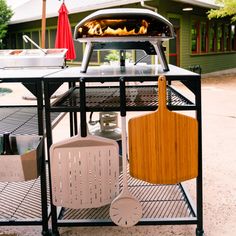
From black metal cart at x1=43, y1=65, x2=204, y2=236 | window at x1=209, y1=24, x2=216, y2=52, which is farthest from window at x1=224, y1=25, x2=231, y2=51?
black metal cart at x1=43, y1=65, x2=204, y2=236

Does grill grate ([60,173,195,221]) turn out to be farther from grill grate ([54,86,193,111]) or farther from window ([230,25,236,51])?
window ([230,25,236,51])

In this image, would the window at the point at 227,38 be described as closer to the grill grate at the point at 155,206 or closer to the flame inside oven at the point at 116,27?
the grill grate at the point at 155,206

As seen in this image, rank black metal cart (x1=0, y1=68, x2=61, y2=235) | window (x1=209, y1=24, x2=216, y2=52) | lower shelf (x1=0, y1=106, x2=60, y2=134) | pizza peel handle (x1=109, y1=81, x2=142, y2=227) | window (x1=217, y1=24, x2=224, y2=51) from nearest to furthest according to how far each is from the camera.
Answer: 1. pizza peel handle (x1=109, y1=81, x2=142, y2=227)
2. black metal cart (x1=0, y1=68, x2=61, y2=235)
3. lower shelf (x1=0, y1=106, x2=60, y2=134)
4. window (x1=209, y1=24, x2=216, y2=52)
5. window (x1=217, y1=24, x2=224, y2=51)

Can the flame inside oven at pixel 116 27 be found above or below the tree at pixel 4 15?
below

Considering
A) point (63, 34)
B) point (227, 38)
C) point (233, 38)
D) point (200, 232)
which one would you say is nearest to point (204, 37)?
point (227, 38)

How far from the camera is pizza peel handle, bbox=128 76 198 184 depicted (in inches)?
82.5

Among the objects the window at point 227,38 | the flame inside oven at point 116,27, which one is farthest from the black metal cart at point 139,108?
the window at point 227,38

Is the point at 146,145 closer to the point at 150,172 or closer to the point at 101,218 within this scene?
the point at 150,172

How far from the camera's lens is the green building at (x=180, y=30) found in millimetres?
14686

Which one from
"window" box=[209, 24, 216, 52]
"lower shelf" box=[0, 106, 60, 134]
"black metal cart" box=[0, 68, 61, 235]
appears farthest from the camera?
"window" box=[209, 24, 216, 52]

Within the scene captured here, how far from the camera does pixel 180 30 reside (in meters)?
15.6

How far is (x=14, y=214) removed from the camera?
2746mm

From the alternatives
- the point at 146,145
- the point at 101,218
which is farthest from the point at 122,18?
the point at 101,218

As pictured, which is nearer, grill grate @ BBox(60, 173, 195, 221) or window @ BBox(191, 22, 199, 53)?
grill grate @ BBox(60, 173, 195, 221)
